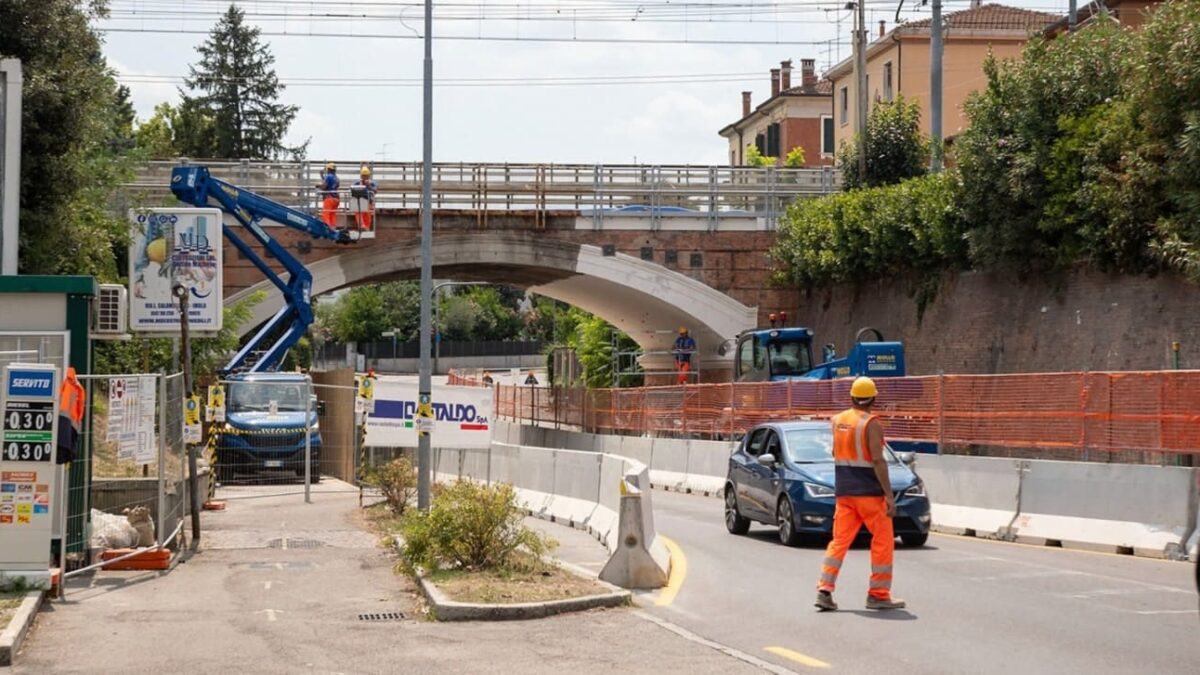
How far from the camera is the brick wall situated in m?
29.3

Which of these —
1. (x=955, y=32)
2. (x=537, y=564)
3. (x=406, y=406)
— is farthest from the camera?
(x=955, y=32)

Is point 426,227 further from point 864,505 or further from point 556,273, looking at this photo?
point 556,273

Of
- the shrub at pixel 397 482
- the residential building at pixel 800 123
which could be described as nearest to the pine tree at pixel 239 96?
the residential building at pixel 800 123

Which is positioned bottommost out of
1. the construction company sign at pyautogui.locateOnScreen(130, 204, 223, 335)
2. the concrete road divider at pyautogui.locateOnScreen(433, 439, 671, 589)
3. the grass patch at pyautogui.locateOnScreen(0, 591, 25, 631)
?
the grass patch at pyautogui.locateOnScreen(0, 591, 25, 631)

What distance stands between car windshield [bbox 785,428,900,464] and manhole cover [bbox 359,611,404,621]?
22.2 feet

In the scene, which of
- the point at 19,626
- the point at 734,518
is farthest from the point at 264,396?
the point at 19,626

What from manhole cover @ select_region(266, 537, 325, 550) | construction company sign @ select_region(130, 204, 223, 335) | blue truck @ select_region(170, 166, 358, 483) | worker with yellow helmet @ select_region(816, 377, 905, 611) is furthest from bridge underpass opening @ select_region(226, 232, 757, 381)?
worker with yellow helmet @ select_region(816, 377, 905, 611)

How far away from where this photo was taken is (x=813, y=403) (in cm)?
3141

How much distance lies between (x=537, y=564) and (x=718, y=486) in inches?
626

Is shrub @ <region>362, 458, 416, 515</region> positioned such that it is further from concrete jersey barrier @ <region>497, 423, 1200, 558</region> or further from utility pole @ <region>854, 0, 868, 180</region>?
utility pole @ <region>854, 0, 868, 180</region>

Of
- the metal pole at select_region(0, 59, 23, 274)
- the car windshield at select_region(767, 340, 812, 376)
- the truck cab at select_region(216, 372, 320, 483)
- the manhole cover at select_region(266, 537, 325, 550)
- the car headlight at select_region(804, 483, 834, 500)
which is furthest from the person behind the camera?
the car windshield at select_region(767, 340, 812, 376)

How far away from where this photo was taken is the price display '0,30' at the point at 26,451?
13141 mm

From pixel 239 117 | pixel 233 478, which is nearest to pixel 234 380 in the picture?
pixel 233 478

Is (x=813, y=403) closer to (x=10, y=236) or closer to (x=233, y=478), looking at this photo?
(x=233, y=478)
